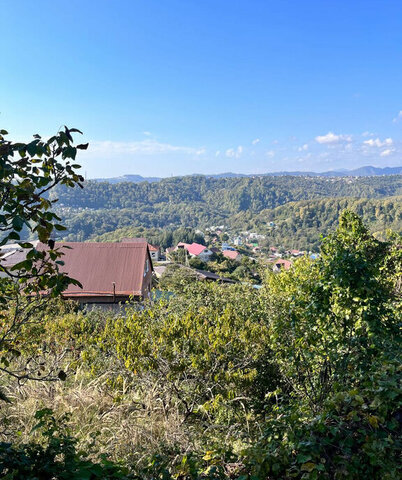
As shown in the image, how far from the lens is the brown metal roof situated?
1426 cm

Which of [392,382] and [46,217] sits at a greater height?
[46,217]

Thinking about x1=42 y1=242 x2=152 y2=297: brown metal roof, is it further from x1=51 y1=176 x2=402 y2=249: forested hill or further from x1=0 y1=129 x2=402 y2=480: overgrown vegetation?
x1=51 y1=176 x2=402 y2=249: forested hill

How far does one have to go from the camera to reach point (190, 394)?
12.4 feet

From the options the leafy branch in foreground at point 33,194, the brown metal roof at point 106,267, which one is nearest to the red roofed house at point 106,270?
the brown metal roof at point 106,267

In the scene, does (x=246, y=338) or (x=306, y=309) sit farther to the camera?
(x=246, y=338)

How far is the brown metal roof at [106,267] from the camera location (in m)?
14.3

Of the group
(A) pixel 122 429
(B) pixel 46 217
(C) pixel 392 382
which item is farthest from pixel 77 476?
(C) pixel 392 382

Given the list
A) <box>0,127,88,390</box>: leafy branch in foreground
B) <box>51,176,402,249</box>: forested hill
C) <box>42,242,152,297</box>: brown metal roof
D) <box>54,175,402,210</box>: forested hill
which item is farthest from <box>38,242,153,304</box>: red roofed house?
<box>54,175,402,210</box>: forested hill

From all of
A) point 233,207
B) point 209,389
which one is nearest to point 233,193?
point 233,207

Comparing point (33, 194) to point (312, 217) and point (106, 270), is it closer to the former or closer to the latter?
point (106, 270)

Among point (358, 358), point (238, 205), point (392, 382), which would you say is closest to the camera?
point (392, 382)

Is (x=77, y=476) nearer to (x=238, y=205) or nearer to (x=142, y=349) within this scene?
(x=142, y=349)

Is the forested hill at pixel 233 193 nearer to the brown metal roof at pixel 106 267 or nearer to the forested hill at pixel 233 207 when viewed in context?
the forested hill at pixel 233 207

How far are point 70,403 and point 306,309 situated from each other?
8.81ft
